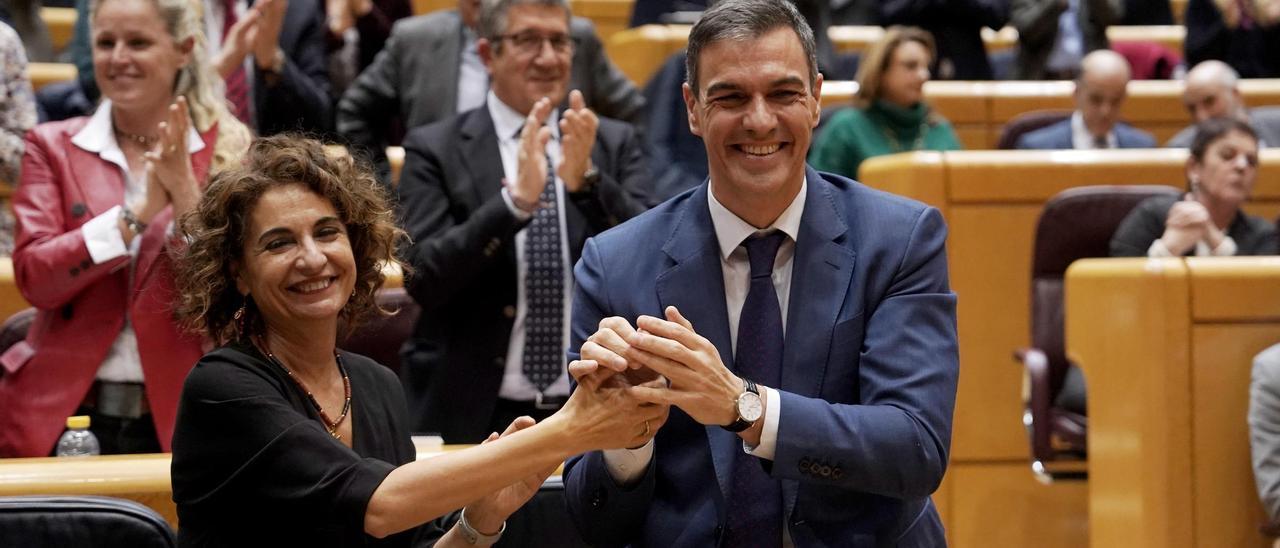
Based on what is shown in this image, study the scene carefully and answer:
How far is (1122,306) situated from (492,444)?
2153 millimetres

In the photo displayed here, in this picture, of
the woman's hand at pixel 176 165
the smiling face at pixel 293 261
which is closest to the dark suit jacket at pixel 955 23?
the woman's hand at pixel 176 165

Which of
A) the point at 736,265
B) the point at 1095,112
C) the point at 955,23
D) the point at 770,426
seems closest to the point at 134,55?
the point at 736,265

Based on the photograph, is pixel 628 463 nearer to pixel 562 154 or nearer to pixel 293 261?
pixel 293 261

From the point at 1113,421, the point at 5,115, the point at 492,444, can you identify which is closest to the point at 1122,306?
the point at 1113,421

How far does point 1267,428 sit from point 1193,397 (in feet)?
0.58

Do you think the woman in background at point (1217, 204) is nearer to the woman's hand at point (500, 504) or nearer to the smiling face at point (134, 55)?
the smiling face at point (134, 55)

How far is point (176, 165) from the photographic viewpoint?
3107mm

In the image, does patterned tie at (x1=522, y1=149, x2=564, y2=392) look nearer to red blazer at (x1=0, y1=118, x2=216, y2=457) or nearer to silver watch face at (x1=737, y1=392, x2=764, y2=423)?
red blazer at (x1=0, y1=118, x2=216, y2=457)

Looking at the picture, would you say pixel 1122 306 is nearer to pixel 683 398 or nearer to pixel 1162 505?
pixel 1162 505

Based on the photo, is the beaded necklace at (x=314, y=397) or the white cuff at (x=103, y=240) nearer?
the beaded necklace at (x=314, y=397)

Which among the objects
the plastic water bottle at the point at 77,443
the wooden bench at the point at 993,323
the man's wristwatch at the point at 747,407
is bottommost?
the wooden bench at the point at 993,323

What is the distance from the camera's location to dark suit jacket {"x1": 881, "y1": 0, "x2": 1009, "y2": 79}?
6715 millimetres

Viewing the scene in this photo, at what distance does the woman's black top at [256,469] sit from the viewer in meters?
2.05

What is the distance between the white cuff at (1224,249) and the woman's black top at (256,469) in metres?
3.15
